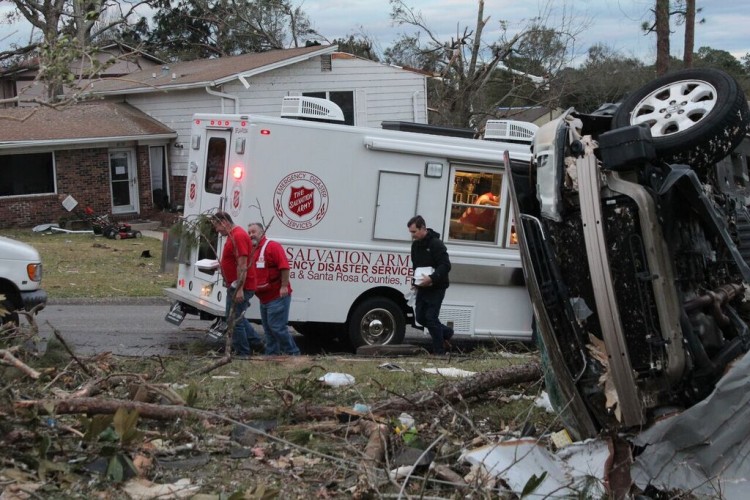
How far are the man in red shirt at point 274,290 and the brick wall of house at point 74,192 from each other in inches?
670

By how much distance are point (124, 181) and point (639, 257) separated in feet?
82.3

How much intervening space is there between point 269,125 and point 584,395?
254 inches

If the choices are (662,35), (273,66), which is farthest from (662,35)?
(273,66)

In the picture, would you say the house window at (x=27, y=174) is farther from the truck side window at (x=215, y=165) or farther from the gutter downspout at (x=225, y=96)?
the truck side window at (x=215, y=165)

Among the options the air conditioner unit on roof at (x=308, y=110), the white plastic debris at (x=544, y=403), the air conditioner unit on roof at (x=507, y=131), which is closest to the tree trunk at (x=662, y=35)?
the air conditioner unit on roof at (x=507, y=131)

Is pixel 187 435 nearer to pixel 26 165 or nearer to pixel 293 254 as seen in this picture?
pixel 293 254

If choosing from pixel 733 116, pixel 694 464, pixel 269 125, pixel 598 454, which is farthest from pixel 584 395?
pixel 269 125

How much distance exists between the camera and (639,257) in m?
5.14

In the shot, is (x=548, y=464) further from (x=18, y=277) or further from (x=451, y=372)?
(x=18, y=277)

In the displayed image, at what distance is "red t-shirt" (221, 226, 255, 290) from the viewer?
10547 mm

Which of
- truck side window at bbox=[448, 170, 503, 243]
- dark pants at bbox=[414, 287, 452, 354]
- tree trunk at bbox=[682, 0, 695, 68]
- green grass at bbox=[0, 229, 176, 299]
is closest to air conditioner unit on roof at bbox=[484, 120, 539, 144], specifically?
truck side window at bbox=[448, 170, 503, 243]

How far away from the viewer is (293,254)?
1125cm

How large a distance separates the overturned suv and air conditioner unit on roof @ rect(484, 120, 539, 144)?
695 cm

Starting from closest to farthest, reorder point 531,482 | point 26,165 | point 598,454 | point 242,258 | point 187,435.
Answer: point 531,482
point 598,454
point 187,435
point 242,258
point 26,165
